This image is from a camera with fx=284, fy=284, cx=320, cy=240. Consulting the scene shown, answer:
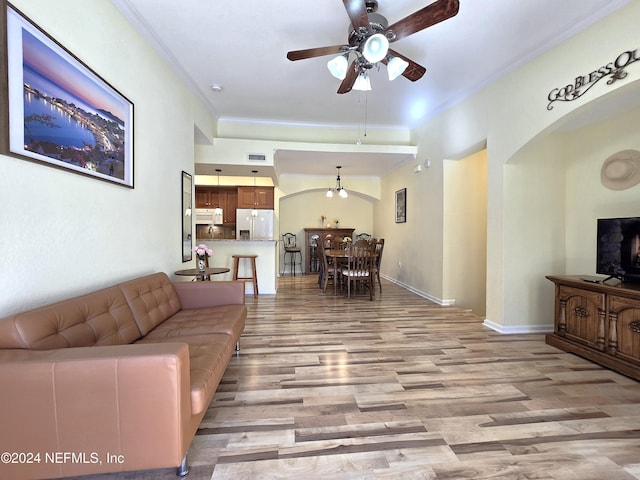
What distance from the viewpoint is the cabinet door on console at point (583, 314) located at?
8.00 ft

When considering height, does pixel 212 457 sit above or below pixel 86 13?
below

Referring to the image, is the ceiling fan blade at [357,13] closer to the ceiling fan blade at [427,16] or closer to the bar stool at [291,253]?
the ceiling fan blade at [427,16]

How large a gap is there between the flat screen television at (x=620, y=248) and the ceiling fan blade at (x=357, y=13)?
2.65 m

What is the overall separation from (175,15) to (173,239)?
6.73 ft

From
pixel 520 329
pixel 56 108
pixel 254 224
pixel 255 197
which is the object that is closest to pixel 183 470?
pixel 56 108

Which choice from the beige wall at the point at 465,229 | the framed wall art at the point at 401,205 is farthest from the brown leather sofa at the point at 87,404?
the framed wall art at the point at 401,205

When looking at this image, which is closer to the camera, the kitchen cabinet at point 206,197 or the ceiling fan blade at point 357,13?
the ceiling fan blade at point 357,13

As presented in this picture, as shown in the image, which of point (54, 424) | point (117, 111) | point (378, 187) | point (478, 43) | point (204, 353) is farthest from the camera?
point (378, 187)

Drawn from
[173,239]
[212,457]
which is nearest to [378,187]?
[173,239]

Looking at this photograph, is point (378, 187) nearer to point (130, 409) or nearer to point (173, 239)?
point (173, 239)

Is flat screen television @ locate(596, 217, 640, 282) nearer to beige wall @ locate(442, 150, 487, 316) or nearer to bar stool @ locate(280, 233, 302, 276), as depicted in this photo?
beige wall @ locate(442, 150, 487, 316)

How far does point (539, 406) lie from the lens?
6.09 feet

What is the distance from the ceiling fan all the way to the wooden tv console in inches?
96.6

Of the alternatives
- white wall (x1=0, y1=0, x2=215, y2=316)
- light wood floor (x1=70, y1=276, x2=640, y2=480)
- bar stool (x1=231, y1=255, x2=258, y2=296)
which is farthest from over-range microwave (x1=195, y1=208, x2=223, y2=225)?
light wood floor (x1=70, y1=276, x2=640, y2=480)
